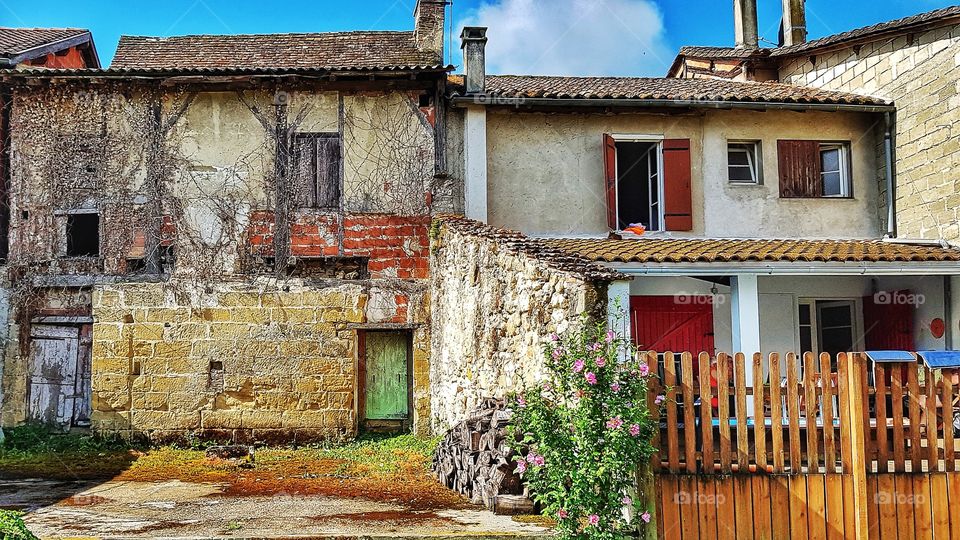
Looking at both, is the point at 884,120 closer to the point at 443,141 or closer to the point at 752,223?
the point at 752,223

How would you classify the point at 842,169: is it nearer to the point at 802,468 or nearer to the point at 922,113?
the point at 922,113

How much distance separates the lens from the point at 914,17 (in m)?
11.8

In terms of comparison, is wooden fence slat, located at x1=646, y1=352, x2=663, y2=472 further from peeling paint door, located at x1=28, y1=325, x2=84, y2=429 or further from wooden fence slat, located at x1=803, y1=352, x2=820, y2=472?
peeling paint door, located at x1=28, y1=325, x2=84, y2=429

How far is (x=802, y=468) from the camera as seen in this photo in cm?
625

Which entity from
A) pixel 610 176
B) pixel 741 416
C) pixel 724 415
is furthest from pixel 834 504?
pixel 610 176

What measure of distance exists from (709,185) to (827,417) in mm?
7606

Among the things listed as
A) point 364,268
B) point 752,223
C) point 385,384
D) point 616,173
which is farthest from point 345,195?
point 752,223

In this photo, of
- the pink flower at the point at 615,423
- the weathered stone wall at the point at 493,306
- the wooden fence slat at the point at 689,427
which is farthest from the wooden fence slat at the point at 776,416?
the weathered stone wall at the point at 493,306

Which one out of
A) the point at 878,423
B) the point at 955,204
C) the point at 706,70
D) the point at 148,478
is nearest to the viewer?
the point at 878,423

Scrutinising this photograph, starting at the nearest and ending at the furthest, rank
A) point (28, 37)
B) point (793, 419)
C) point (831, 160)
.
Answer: point (793, 419), point (831, 160), point (28, 37)

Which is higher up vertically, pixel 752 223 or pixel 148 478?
pixel 752 223

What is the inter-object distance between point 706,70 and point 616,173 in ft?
16.8

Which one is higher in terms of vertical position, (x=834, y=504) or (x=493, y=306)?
(x=493, y=306)

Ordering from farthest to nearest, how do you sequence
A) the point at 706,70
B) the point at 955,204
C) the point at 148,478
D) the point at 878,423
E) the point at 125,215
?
the point at 706,70 → the point at 125,215 → the point at 955,204 → the point at 148,478 → the point at 878,423
